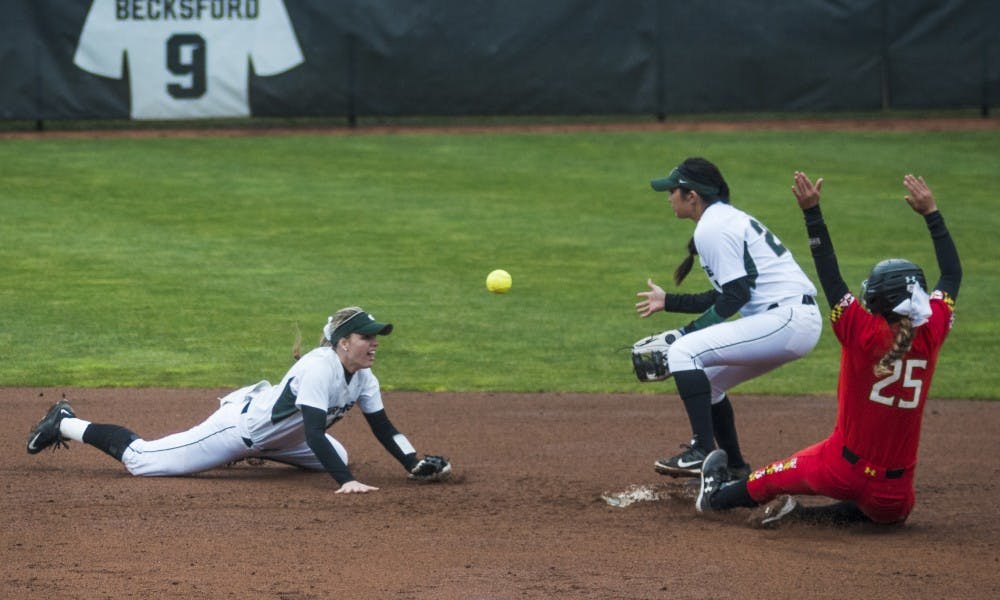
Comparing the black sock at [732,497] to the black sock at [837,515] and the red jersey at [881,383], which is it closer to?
the black sock at [837,515]

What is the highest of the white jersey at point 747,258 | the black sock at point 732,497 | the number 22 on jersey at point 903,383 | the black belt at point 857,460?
the white jersey at point 747,258

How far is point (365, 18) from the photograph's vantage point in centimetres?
1906

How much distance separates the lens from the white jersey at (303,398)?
21.7ft

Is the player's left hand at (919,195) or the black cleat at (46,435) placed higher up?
the player's left hand at (919,195)

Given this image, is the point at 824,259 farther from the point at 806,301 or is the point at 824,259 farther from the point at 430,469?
the point at 430,469

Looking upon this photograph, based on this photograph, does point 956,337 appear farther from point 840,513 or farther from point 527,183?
point 527,183

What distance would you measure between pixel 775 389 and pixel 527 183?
296 inches

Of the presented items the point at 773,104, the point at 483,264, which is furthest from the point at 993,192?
the point at 483,264

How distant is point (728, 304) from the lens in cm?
651

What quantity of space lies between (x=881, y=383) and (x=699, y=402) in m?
1.06

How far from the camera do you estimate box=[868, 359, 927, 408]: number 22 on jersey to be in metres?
5.72

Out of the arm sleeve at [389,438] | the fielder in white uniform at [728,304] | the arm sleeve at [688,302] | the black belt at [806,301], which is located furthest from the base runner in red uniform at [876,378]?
the arm sleeve at [389,438]

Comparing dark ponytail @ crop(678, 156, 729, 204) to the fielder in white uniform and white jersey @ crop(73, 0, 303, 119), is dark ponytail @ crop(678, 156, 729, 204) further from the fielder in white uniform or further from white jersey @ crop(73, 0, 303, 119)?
white jersey @ crop(73, 0, 303, 119)

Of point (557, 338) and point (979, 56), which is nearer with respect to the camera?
point (557, 338)
